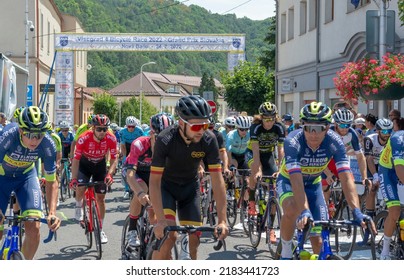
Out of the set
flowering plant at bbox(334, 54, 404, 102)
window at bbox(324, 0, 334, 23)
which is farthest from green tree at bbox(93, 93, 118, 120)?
flowering plant at bbox(334, 54, 404, 102)

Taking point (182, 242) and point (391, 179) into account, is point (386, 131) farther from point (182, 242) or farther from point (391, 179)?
point (182, 242)

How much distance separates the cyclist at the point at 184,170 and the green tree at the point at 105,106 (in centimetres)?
6729

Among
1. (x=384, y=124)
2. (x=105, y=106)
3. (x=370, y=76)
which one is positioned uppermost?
(x=105, y=106)

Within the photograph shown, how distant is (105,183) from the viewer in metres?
9.48

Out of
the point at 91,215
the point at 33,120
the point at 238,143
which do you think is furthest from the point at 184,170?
the point at 238,143

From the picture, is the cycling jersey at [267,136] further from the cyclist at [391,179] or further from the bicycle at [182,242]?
the bicycle at [182,242]

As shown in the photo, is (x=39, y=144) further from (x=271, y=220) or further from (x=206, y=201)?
(x=206, y=201)

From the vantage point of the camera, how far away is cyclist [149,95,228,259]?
5.59 metres

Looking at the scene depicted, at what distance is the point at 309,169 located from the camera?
661 centimetres

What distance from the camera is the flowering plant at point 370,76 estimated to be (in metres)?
13.3

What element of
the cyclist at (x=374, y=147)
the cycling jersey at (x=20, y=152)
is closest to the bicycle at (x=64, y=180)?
the cyclist at (x=374, y=147)

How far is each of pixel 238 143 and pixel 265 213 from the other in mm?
3292
